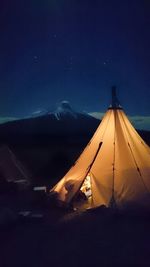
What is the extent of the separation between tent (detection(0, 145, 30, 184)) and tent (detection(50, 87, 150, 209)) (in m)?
3.54

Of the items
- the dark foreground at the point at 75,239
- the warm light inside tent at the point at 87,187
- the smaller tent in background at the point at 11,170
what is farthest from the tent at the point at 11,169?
the dark foreground at the point at 75,239

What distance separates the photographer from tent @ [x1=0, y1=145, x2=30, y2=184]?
14.0 m

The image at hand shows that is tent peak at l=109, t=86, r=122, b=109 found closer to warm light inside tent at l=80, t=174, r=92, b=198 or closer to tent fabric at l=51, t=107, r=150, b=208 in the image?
tent fabric at l=51, t=107, r=150, b=208

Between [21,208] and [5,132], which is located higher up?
[5,132]

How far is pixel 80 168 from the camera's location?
11.0 meters

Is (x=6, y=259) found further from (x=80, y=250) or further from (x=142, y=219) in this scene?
(x=142, y=219)

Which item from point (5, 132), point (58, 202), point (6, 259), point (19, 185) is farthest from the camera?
point (5, 132)

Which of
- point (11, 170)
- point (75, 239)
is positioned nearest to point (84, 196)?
point (75, 239)

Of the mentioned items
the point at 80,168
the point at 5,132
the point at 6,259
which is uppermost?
the point at 5,132

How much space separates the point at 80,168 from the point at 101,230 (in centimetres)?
308

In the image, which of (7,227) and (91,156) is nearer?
(7,227)

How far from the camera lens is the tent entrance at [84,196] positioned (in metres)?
10.4

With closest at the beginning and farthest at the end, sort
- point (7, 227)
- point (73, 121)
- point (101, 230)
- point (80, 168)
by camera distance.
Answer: point (101, 230) → point (7, 227) → point (80, 168) → point (73, 121)

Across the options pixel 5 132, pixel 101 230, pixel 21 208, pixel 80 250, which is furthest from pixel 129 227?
pixel 5 132
